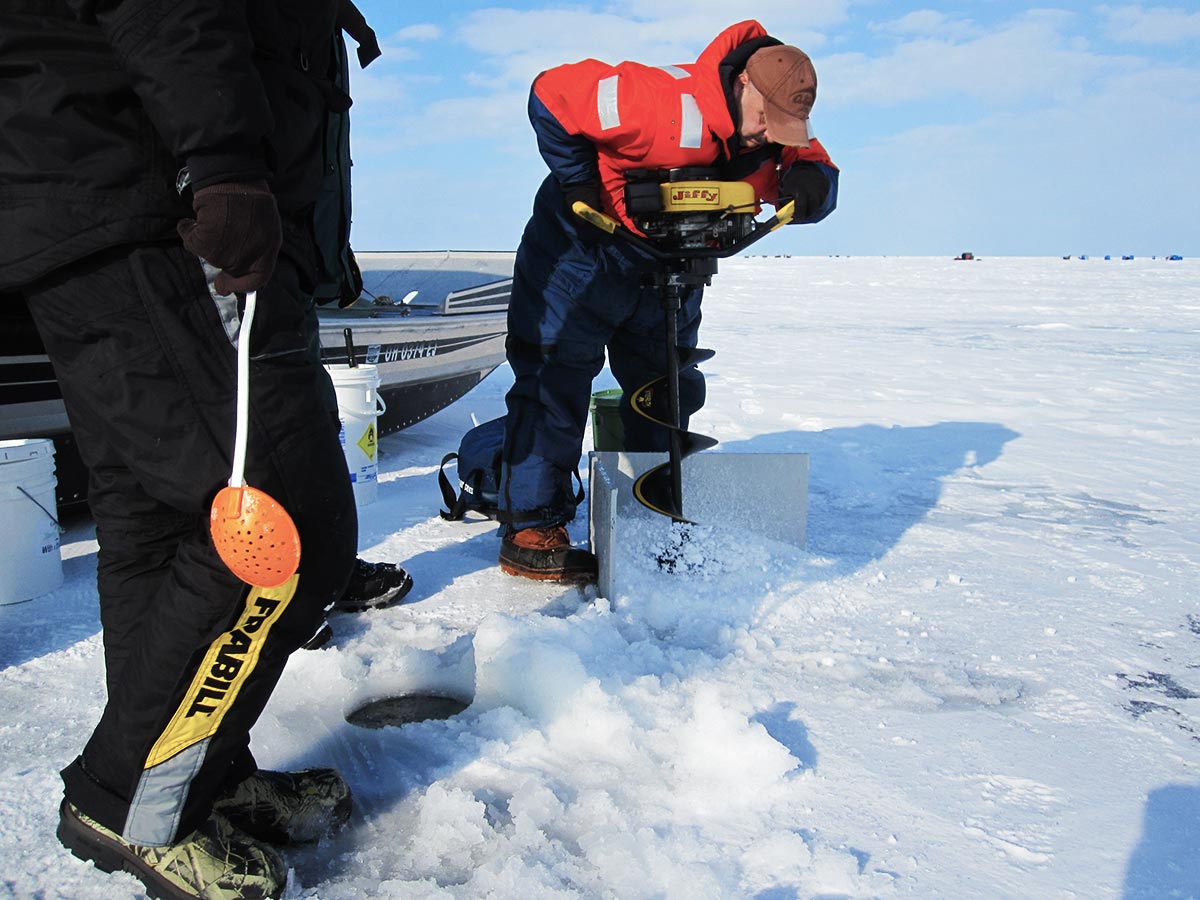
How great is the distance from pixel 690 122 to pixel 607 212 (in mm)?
353

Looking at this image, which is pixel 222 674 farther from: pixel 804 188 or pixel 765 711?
pixel 804 188

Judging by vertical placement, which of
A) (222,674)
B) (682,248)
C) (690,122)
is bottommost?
(222,674)

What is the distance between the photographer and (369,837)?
1495mm

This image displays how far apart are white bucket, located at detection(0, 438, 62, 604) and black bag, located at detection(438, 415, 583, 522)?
1.31 metres

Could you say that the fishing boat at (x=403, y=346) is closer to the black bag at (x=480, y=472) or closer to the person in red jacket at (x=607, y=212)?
the black bag at (x=480, y=472)

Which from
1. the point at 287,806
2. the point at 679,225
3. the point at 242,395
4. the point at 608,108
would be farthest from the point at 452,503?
the point at 242,395

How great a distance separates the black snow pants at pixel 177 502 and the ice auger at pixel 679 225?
1327 mm

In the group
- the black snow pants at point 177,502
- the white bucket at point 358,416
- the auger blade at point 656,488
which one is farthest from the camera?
the white bucket at point 358,416

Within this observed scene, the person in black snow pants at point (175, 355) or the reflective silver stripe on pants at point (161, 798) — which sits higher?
the person in black snow pants at point (175, 355)

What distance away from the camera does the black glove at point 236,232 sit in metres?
1.13

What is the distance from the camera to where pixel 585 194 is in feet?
8.48

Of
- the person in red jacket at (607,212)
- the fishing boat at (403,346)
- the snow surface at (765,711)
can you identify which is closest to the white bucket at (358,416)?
the snow surface at (765,711)

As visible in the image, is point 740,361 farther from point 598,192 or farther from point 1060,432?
point 598,192

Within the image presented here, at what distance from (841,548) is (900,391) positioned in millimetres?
3766
